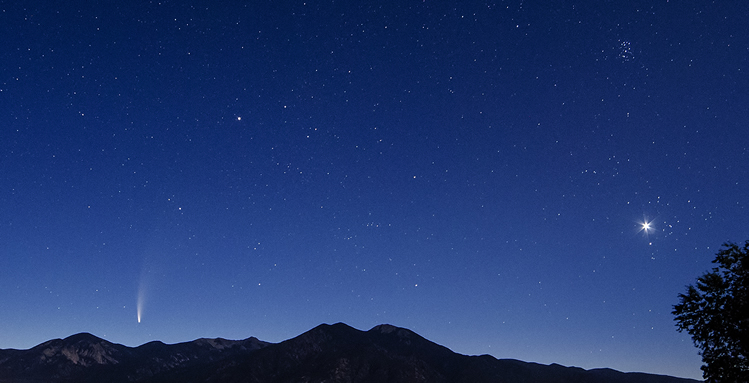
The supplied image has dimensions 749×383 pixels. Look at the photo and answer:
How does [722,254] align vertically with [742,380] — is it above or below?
above

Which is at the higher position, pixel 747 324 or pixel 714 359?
pixel 747 324

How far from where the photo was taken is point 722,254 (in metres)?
21.8

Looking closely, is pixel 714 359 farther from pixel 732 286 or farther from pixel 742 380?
pixel 732 286

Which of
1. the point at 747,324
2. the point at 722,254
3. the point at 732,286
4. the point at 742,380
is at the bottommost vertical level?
the point at 742,380

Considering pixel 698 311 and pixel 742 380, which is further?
pixel 698 311

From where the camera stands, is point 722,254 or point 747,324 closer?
point 747,324

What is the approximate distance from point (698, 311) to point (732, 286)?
202cm

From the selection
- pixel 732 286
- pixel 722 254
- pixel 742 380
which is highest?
pixel 722 254

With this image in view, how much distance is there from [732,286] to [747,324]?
2027 millimetres

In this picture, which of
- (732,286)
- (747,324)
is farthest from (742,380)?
(732,286)

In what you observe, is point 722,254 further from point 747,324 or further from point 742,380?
point 742,380

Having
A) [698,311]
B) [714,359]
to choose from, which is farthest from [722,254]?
[714,359]

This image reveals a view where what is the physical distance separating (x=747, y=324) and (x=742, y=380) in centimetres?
288

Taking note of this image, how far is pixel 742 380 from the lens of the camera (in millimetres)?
20375
